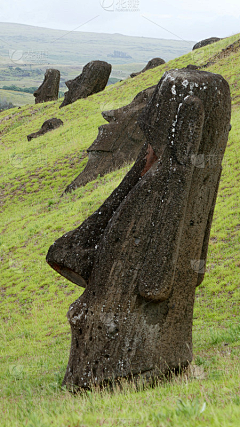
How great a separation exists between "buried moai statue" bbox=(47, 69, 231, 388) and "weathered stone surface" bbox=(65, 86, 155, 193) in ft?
47.3

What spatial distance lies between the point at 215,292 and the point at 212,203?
14.8ft

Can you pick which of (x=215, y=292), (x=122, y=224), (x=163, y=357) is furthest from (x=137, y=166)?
(x=215, y=292)

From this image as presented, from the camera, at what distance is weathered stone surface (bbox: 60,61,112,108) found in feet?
119

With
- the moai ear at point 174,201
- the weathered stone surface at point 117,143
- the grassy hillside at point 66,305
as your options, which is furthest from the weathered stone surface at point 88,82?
the moai ear at point 174,201

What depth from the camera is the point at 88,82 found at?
3703cm

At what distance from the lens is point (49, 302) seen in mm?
11984

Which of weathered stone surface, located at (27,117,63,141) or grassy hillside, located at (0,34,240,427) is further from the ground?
weathered stone surface, located at (27,117,63,141)

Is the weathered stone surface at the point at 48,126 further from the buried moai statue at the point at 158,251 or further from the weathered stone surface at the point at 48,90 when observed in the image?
the buried moai statue at the point at 158,251

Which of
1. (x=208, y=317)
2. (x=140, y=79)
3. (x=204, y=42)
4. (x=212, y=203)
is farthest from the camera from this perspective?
(x=204, y=42)

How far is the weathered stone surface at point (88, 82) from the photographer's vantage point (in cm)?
3625

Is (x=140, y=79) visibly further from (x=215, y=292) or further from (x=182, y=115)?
(x=182, y=115)

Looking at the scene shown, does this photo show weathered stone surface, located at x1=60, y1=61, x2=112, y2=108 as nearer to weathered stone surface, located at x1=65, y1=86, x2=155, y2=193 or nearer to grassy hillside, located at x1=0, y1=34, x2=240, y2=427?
grassy hillside, located at x1=0, y1=34, x2=240, y2=427

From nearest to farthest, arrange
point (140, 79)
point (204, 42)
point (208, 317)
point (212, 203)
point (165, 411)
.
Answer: point (165, 411), point (212, 203), point (208, 317), point (140, 79), point (204, 42)

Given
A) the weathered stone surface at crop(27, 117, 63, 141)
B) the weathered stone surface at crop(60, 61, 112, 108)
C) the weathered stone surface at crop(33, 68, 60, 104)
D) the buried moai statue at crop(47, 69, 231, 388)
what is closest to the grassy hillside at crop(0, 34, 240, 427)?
the buried moai statue at crop(47, 69, 231, 388)
